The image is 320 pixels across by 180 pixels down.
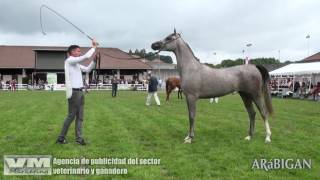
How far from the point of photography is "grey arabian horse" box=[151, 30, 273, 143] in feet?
34.8

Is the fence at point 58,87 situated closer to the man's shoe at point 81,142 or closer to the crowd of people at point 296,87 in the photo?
the crowd of people at point 296,87

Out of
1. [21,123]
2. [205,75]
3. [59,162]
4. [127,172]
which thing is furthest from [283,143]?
[21,123]

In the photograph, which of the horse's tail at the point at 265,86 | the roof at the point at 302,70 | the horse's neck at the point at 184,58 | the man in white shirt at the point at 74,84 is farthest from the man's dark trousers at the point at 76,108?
the roof at the point at 302,70

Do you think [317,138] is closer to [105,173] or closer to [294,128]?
[294,128]

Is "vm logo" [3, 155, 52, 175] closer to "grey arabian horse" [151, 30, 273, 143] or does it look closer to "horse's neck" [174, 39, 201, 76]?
"grey arabian horse" [151, 30, 273, 143]

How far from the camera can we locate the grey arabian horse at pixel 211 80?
34.8 feet

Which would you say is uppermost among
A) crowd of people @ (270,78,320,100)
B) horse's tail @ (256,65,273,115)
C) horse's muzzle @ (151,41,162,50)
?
horse's muzzle @ (151,41,162,50)

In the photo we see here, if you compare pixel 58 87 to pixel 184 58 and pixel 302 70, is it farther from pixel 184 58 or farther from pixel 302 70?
pixel 184 58

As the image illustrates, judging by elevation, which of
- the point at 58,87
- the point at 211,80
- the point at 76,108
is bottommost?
the point at 58,87

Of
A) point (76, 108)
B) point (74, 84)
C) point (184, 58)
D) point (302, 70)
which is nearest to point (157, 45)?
point (184, 58)

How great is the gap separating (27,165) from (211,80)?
4955mm

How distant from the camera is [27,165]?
739 centimetres

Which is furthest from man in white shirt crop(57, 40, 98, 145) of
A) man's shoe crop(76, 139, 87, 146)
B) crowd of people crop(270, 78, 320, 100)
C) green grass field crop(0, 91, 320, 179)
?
crowd of people crop(270, 78, 320, 100)

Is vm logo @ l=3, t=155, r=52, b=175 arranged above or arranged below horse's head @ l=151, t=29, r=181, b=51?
below
